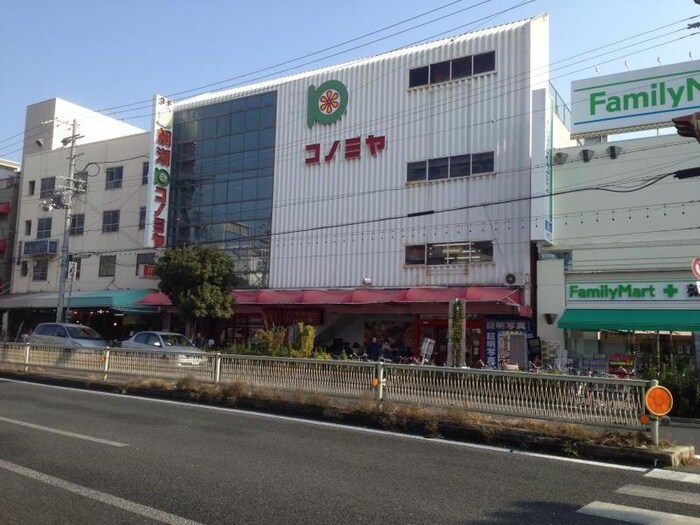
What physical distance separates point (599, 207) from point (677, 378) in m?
9.58

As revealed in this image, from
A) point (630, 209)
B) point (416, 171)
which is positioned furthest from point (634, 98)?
point (416, 171)

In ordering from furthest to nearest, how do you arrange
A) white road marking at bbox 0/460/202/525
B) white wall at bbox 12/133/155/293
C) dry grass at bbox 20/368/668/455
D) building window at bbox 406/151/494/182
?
1. white wall at bbox 12/133/155/293
2. building window at bbox 406/151/494/182
3. dry grass at bbox 20/368/668/455
4. white road marking at bbox 0/460/202/525

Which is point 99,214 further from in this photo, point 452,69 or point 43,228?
point 452,69

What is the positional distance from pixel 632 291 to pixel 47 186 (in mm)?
34846

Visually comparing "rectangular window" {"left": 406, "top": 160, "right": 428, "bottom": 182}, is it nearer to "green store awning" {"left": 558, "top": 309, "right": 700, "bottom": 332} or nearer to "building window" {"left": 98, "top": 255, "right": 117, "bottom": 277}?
"green store awning" {"left": 558, "top": 309, "right": 700, "bottom": 332}

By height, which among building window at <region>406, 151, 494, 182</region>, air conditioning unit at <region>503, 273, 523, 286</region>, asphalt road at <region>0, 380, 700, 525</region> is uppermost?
building window at <region>406, 151, 494, 182</region>

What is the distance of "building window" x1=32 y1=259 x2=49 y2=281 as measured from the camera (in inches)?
1487

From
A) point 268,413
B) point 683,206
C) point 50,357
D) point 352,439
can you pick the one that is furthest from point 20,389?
point 683,206

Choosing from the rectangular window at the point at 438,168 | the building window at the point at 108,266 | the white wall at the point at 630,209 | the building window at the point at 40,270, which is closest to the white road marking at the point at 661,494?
the white wall at the point at 630,209

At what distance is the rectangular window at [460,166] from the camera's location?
24438 millimetres

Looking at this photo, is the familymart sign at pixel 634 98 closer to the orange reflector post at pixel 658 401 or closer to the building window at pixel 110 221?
the orange reflector post at pixel 658 401

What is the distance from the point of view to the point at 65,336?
2270 centimetres

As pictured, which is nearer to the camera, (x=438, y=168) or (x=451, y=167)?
(x=451, y=167)

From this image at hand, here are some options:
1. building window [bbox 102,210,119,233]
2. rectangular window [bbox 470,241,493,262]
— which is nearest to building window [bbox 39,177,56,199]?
building window [bbox 102,210,119,233]
